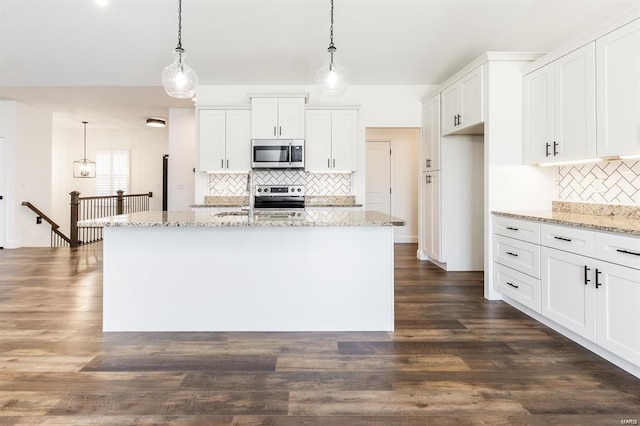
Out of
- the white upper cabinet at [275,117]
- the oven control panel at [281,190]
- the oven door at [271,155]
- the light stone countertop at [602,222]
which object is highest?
the white upper cabinet at [275,117]

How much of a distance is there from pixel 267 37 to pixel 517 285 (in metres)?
3.85

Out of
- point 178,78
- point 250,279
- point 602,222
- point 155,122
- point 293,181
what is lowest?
point 250,279

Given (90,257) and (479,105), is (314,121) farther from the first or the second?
(90,257)

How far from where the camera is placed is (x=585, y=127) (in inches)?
111

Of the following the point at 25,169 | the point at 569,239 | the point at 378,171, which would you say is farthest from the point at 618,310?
the point at 25,169

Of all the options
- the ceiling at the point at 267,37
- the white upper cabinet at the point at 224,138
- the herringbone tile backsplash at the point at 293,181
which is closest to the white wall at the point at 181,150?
the ceiling at the point at 267,37

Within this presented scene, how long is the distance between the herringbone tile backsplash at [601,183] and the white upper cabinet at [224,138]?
3.74 m

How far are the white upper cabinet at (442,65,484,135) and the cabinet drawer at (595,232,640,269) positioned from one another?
1857 mm

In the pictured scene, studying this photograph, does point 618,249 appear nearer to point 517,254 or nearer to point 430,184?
point 517,254

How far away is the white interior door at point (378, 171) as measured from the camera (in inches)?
293

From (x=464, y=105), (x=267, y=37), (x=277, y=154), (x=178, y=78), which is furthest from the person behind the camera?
(x=277, y=154)

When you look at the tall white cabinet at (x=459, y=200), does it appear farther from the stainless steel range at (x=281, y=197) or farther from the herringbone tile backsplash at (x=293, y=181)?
the stainless steel range at (x=281, y=197)

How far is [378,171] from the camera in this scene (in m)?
7.46

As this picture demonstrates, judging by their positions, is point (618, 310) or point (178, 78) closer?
point (618, 310)
